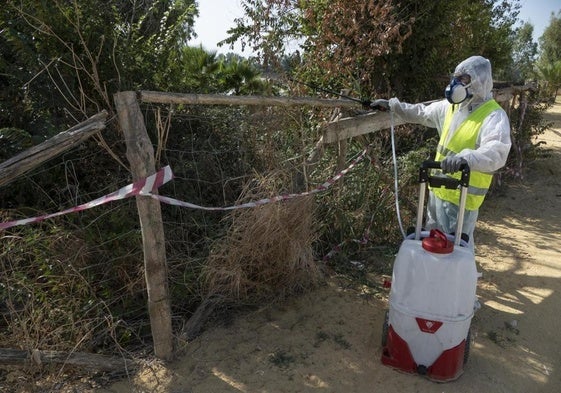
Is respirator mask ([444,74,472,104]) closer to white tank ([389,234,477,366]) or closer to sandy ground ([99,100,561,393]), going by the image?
white tank ([389,234,477,366])

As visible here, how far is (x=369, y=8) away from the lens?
567cm

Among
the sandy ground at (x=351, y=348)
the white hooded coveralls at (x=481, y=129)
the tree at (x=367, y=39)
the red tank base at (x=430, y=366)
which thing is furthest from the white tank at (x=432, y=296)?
the tree at (x=367, y=39)

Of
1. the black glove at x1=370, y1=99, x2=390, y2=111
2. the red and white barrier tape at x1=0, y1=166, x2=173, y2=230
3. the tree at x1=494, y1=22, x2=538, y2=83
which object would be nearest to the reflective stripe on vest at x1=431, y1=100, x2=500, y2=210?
the black glove at x1=370, y1=99, x2=390, y2=111

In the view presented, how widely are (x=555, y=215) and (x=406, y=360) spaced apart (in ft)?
14.6

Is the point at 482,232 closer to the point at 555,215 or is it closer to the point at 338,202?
the point at 555,215

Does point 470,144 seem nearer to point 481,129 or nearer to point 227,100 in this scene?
point 481,129

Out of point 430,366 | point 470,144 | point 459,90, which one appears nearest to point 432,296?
point 430,366

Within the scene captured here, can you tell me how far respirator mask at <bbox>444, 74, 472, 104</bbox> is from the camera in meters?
3.15

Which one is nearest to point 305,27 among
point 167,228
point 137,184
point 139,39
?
point 139,39

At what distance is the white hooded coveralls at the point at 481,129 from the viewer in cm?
284

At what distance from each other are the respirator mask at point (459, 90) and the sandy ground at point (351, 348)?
1666 millimetres

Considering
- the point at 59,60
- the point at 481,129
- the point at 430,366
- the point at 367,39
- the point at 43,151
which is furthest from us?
the point at 367,39

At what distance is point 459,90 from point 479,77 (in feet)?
0.58

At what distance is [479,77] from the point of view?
3.17m
